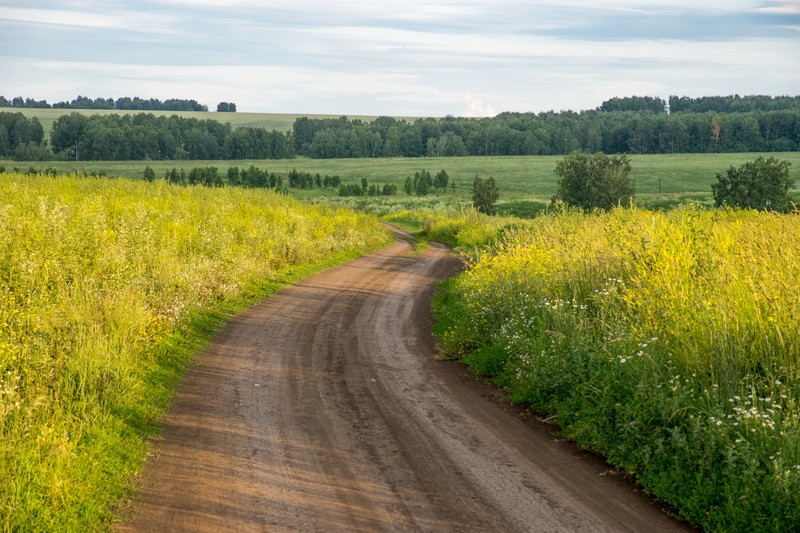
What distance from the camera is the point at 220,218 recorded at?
962 inches

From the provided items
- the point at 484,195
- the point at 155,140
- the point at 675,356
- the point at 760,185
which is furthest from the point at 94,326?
the point at 155,140

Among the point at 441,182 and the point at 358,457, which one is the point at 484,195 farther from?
the point at 358,457

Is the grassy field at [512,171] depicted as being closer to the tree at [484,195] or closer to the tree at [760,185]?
the tree at [484,195]

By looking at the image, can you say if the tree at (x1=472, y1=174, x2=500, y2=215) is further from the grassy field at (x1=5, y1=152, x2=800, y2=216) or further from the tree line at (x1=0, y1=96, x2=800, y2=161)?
the tree line at (x1=0, y1=96, x2=800, y2=161)

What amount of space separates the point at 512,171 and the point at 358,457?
437 ft

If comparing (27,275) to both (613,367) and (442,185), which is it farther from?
(442,185)

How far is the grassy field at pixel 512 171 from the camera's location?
95.3 meters

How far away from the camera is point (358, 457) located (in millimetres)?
7637

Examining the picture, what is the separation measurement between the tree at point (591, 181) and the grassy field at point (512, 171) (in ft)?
50.9

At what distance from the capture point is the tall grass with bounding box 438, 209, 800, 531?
650 centimetres

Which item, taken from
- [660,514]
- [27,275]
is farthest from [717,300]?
[27,275]

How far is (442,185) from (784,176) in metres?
63.5

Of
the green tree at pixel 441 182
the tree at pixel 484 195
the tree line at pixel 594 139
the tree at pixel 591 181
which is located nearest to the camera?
the tree at pixel 591 181

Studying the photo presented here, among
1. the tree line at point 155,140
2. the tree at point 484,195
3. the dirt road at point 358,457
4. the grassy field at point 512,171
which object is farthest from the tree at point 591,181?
the tree line at point 155,140
